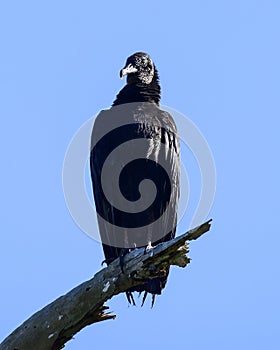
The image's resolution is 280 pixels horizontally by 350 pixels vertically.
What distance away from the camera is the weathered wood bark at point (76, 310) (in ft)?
16.1

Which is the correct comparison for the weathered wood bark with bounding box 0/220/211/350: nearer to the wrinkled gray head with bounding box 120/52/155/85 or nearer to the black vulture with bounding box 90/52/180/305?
the black vulture with bounding box 90/52/180/305

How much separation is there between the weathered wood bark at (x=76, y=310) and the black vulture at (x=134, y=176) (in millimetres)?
1324

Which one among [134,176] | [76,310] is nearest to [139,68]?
[134,176]

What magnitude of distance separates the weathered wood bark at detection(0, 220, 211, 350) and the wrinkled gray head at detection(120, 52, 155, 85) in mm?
2359

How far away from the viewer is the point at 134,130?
640 centimetres

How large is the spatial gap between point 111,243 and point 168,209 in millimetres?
507

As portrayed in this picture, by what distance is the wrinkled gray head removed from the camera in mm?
7066

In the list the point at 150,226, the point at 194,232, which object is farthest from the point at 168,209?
the point at 194,232

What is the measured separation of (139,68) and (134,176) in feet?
3.79

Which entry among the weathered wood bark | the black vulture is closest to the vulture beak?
the black vulture

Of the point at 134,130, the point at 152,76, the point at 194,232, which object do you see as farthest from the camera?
the point at 152,76

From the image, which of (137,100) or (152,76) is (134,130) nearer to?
(137,100)

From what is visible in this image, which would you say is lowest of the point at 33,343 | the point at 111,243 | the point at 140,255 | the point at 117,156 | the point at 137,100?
Result: the point at 33,343

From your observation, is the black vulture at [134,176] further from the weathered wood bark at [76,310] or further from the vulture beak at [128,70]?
Result: the weathered wood bark at [76,310]
